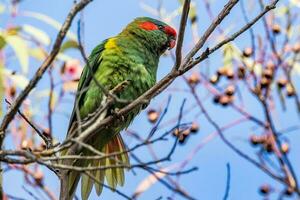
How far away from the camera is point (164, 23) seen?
402 centimetres

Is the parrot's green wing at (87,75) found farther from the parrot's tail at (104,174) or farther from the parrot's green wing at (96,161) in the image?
the parrot's tail at (104,174)

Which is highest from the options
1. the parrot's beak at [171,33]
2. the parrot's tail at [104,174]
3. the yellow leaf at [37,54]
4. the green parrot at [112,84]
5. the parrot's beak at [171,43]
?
the yellow leaf at [37,54]

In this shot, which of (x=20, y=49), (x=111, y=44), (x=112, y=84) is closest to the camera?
(x=20, y=49)

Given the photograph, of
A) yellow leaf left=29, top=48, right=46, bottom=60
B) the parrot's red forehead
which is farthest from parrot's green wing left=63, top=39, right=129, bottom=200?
the parrot's red forehead

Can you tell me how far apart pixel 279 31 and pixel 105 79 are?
136 centimetres

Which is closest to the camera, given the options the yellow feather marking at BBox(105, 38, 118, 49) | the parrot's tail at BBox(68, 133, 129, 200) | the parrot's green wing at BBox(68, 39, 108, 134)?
the parrot's tail at BBox(68, 133, 129, 200)

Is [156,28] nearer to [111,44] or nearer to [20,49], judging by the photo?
[111,44]

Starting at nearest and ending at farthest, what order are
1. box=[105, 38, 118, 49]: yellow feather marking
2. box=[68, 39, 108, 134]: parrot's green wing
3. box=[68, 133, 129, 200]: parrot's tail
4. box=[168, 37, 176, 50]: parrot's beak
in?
box=[68, 133, 129, 200]: parrot's tail, box=[68, 39, 108, 134]: parrot's green wing, box=[105, 38, 118, 49]: yellow feather marking, box=[168, 37, 176, 50]: parrot's beak

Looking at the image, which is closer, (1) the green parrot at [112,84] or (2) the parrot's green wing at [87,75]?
(1) the green parrot at [112,84]

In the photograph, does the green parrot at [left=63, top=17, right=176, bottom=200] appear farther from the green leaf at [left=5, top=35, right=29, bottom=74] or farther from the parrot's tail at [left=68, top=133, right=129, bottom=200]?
the green leaf at [left=5, top=35, right=29, bottom=74]

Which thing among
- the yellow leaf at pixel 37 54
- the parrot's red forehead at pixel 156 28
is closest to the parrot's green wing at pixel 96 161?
the yellow leaf at pixel 37 54

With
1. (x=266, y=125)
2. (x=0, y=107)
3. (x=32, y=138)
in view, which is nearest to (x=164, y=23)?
(x=266, y=125)

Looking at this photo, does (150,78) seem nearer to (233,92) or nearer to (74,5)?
(233,92)

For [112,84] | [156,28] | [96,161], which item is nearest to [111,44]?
[112,84]
